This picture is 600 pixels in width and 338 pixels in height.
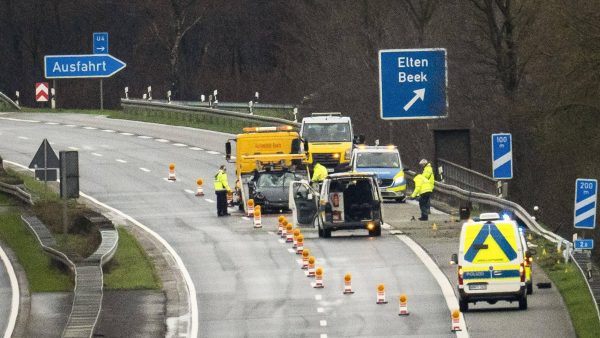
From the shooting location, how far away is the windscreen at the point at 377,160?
51562mm

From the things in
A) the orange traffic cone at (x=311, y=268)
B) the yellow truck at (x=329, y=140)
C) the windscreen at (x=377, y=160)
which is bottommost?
the orange traffic cone at (x=311, y=268)

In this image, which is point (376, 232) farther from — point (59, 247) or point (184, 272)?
point (59, 247)

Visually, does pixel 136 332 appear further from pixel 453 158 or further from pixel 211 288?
pixel 453 158

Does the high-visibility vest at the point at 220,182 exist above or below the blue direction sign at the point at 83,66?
below

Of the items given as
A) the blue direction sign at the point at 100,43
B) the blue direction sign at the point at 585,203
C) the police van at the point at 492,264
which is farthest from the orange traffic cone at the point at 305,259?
the blue direction sign at the point at 100,43

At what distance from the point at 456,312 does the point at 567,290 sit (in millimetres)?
5049

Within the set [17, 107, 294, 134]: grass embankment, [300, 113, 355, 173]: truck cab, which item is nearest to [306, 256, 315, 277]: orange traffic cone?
[300, 113, 355, 173]: truck cab

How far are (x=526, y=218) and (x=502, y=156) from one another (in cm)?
316

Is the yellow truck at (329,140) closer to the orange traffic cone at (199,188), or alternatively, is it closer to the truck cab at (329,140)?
the truck cab at (329,140)

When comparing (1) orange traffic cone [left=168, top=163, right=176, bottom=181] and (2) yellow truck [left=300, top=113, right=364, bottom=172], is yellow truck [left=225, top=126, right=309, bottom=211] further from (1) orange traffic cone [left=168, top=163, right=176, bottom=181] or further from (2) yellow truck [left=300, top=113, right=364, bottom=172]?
(1) orange traffic cone [left=168, top=163, right=176, bottom=181]

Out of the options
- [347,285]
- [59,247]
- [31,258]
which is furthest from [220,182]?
[347,285]

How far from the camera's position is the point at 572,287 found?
3362 cm

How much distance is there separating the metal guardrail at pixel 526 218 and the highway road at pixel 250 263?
116cm

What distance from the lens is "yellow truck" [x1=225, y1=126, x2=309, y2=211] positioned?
158ft
